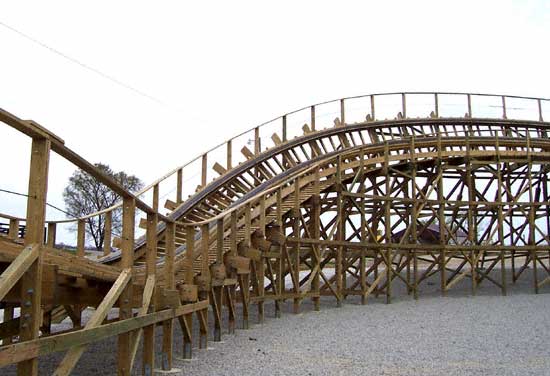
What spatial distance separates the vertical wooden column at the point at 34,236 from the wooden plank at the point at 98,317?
56 cm

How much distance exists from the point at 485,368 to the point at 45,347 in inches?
250

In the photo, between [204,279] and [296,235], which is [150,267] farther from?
[296,235]

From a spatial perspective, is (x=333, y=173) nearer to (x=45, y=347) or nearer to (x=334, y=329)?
(x=334, y=329)

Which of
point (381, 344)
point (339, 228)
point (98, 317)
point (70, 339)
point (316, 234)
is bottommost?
point (381, 344)

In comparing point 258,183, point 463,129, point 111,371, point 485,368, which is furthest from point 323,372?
point 463,129

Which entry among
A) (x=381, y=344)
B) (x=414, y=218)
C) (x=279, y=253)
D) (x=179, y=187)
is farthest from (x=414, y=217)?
(x=381, y=344)

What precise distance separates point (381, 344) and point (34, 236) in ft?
24.3

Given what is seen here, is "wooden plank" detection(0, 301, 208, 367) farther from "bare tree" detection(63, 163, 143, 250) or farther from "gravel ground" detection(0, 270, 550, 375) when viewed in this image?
"bare tree" detection(63, 163, 143, 250)

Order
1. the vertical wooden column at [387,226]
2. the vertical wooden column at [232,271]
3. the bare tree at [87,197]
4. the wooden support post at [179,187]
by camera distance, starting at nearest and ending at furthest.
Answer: the vertical wooden column at [232,271]
the wooden support post at [179,187]
the vertical wooden column at [387,226]
the bare tree at [87,197]

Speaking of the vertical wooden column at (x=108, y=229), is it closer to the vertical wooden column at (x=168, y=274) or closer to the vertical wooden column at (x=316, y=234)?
the vertical wooden column at (x=168, y=274)

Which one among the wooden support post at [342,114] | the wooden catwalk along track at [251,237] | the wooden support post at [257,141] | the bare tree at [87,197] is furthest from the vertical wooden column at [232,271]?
the bare tree at [87,197]

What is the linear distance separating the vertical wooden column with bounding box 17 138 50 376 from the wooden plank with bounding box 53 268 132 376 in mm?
556

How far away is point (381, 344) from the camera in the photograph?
1042 cm

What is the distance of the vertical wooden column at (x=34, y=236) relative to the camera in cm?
430
